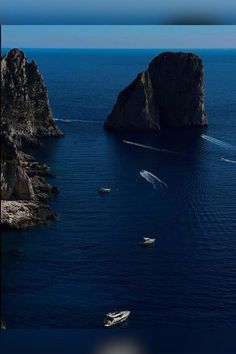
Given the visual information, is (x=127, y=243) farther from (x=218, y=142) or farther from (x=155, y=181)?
(x=218, y=142)

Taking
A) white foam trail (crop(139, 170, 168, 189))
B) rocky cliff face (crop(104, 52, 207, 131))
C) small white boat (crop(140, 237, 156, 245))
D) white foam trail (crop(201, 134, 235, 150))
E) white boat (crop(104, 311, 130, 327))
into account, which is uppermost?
rocky cliff face (crop(104, 52, 207, 131))

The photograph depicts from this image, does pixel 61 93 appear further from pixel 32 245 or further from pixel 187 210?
pixel 32 245

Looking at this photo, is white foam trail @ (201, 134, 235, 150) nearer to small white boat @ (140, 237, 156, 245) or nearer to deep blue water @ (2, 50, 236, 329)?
deep blue water @ (2, 50, 236, 329)

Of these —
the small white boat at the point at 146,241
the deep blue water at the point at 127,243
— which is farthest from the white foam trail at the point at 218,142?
the small white boat at the point at 146,241

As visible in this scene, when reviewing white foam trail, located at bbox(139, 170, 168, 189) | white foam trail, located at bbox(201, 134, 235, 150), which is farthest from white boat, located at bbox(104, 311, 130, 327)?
white foam trail, located at bbox(201, 134, 235, 150)

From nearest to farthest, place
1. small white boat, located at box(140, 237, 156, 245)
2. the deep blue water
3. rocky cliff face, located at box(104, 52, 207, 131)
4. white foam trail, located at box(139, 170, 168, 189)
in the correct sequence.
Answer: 1. the deep blue water
2. small white boat, located at box(140, 237, 156, 245)
3. white foam trail, located at box(139, 170, 168, 189)
4. rocky cliff face, located at box(104, 52, 207, 131)

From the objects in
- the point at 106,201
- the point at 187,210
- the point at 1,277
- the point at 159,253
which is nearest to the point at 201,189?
the point at 187,210
